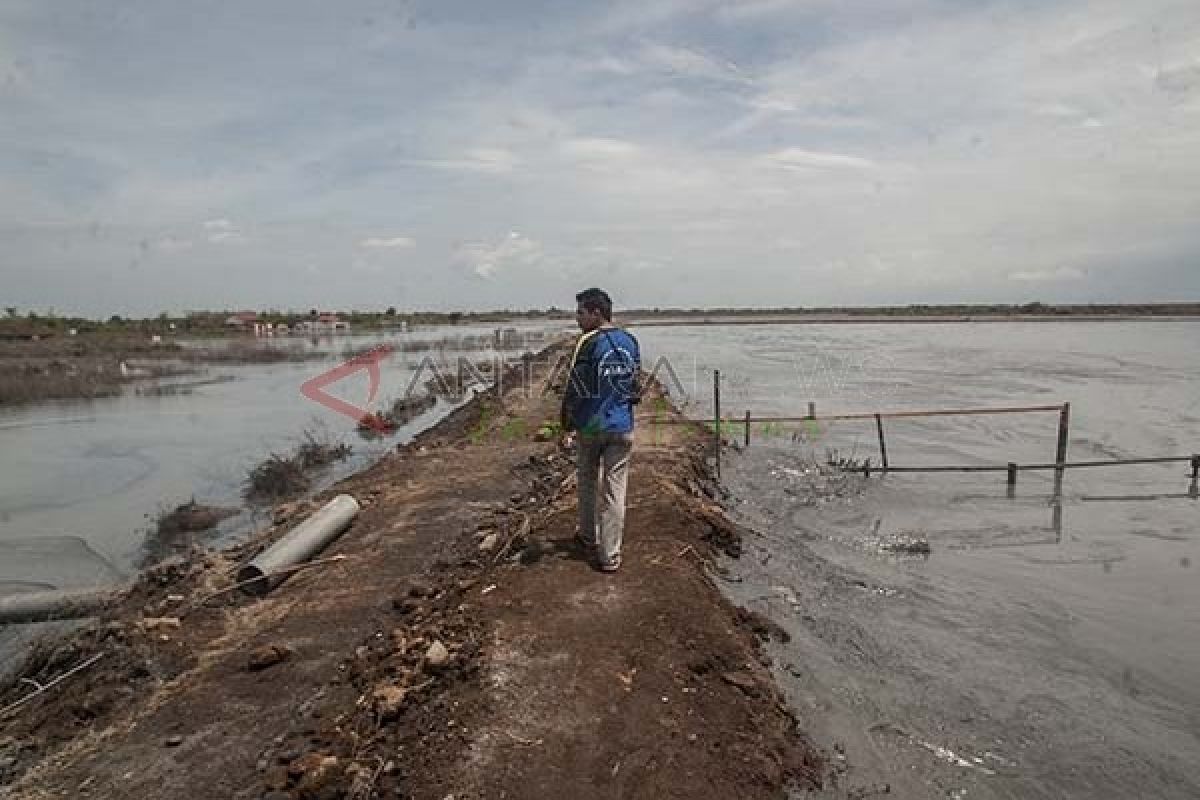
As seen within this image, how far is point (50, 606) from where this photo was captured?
27.3ft

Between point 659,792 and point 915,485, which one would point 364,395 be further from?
point 659,792

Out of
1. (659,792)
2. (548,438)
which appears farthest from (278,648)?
(548,438)

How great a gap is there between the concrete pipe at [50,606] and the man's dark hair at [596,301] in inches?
240

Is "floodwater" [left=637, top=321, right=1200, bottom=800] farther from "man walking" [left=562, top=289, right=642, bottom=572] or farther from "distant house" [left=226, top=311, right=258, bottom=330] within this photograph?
"distant house" [left=226, top=311, right=258, bottom=330]

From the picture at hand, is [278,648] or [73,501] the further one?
[73,501]

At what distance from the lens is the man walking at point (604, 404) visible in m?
6.04

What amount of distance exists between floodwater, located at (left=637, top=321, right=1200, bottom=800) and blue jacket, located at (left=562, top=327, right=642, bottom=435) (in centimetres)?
247

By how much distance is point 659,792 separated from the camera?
391 centimetres

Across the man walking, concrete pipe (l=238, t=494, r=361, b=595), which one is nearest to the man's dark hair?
the man walking

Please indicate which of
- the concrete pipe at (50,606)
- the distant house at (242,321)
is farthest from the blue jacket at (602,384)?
the distant house at (242,321)

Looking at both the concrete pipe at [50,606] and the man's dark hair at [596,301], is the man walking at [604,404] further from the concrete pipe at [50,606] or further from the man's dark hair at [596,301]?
the concrete pipe at [50,606]

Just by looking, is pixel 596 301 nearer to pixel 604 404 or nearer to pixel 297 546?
pixel 604 404

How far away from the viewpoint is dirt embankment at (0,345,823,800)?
162 inches

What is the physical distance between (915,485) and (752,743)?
1151 cm
